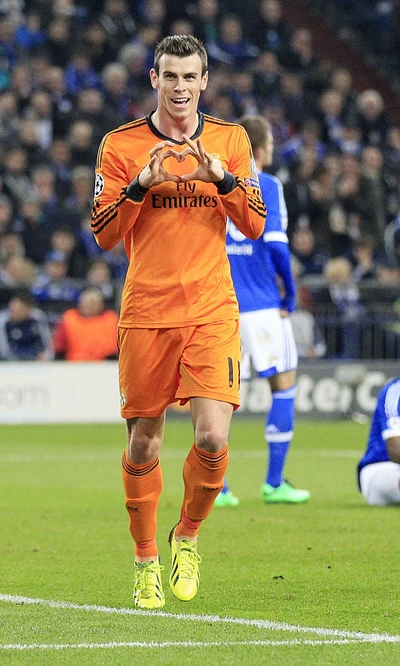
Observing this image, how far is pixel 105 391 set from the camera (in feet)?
54.6

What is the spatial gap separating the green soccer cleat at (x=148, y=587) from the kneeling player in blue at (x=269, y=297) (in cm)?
350

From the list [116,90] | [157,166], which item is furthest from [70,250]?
[157,166]

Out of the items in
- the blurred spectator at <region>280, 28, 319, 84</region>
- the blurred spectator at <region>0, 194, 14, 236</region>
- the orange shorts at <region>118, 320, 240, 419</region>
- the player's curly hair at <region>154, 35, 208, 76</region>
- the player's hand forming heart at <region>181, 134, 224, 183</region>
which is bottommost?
the blurred spectator at <region>0, 194, 14, 236</region>

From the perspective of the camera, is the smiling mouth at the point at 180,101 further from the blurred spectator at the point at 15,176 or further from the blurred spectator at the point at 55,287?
the blurred spectator at the point at 15,176

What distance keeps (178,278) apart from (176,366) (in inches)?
15.0

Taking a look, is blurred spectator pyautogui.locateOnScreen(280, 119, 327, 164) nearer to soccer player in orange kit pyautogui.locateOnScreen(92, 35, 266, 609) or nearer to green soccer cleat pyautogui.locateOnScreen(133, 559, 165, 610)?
soccer player in orange kit pyautogui.locateOnScreen(92, 35, 266, 609)

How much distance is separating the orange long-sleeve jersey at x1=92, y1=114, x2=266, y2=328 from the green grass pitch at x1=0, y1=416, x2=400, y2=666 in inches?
49.5

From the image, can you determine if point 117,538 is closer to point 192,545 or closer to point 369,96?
point 192,545

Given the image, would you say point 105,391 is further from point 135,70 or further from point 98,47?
point 98,47

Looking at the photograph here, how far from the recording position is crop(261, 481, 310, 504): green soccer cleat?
9.53 metres

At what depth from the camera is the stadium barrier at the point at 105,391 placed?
16422mm

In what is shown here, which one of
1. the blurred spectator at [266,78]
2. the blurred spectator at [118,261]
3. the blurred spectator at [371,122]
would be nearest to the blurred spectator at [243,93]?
the blurred spectator at [266,78]

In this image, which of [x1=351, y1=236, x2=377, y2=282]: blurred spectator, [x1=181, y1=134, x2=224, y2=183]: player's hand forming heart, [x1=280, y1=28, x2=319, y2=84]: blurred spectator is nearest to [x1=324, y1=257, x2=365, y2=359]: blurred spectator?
[x1=351, y1=236, x2=377, y2=282]: blurred spectator

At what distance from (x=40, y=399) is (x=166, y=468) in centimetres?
475
